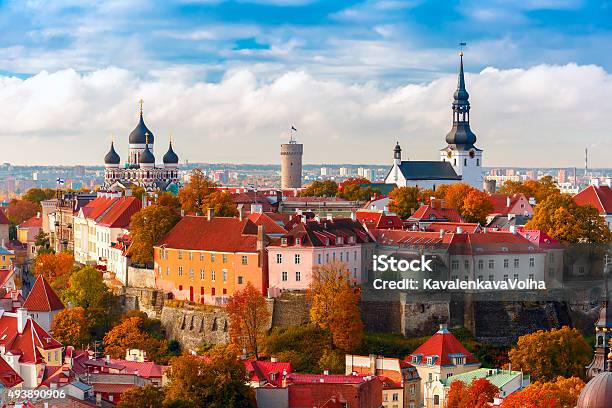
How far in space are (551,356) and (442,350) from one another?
460 cm

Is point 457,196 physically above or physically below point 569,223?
above

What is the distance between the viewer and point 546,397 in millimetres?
51375

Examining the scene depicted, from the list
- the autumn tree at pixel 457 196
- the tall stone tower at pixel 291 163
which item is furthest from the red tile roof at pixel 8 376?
the tall stone tower at pixel 291 163

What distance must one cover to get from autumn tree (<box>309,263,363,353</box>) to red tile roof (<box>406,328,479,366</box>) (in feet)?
9.71

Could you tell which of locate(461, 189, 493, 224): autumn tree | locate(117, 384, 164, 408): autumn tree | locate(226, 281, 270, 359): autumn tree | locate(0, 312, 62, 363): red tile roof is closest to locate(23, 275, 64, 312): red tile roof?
locate(0, 312, 62, 363): red tile roof

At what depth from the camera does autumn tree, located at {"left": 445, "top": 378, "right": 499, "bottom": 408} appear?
180ft

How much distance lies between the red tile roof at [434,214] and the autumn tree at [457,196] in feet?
17.1

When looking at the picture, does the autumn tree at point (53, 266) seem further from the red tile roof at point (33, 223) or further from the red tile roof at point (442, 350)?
the red tile roof at point (442, 350)

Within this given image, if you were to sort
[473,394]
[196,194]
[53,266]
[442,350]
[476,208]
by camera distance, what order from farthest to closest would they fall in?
1. [476,208]
2. [53,266]
3. [196,194]
4. [442,350]
5. [473,394]

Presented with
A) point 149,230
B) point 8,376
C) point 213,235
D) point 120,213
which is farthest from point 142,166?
point 8,376

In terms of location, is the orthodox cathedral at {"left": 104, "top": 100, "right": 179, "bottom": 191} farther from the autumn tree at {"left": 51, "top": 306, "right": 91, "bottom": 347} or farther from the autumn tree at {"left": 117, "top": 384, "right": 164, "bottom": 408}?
the autumn tree at {"left": 117, "top": 384, "right": 164, "bottom": 408}

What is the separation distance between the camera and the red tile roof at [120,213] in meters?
87.6

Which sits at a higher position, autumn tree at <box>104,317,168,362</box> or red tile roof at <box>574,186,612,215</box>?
red tile roof at <box>574,186,612,215</box>

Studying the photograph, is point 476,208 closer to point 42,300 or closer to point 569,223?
point 569,223
